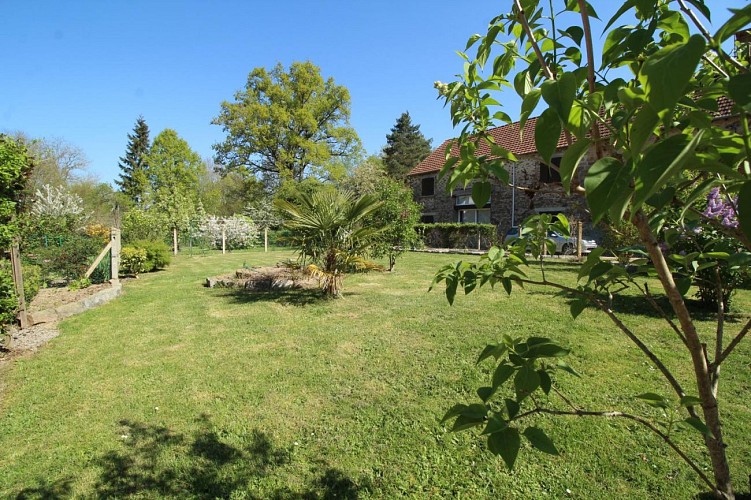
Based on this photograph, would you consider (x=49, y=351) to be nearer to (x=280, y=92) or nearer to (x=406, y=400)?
(x=406, y=400)

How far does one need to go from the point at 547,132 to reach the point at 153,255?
1499 centimetres

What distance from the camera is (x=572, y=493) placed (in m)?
2.34

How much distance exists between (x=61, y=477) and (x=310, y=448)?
162 centimetres

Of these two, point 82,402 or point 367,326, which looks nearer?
point 82,402

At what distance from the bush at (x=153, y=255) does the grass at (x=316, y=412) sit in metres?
7.23

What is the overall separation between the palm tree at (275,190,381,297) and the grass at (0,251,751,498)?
5.38 ft

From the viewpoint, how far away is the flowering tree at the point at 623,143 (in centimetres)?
40

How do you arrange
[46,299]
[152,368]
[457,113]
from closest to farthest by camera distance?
[457,113] → [152,368] → [46,299]

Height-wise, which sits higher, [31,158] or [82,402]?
[31,158]

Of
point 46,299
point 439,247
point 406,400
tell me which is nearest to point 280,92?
point 439,247

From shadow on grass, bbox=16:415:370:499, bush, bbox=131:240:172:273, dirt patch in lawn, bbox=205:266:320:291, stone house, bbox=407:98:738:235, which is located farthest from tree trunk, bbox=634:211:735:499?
stone house, bbox=407:98:738:235

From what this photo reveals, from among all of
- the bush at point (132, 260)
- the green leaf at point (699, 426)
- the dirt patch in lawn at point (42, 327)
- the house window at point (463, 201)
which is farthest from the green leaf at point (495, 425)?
the house window at point (463, 201)

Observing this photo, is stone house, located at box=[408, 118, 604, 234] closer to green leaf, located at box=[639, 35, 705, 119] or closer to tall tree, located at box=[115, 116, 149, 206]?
green leaf, located at box=[639, 35, 705, 119]

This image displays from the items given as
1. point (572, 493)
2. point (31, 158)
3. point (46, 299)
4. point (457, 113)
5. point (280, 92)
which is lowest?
point (572, 493)
